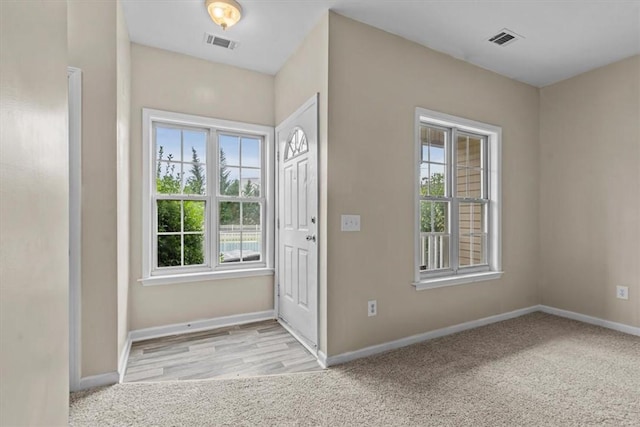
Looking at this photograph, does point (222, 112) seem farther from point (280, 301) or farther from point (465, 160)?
point (465, 160)

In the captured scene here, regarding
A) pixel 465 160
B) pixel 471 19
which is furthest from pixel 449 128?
pixel 471 19

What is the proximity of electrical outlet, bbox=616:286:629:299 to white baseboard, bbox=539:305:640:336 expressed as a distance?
0.90 feet

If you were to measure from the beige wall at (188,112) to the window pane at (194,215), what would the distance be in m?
0.44

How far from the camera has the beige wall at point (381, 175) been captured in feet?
8.00

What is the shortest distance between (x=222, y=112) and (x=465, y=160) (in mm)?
2690

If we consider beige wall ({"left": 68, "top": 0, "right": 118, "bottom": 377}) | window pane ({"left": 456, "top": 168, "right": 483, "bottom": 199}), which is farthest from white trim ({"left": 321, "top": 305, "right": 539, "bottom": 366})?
beige wall ({"left": 68, "top": 0, "right": 118, "bottom": 377})

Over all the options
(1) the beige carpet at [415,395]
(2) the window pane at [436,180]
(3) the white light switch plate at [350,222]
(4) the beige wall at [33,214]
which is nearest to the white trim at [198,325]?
(1) the beige carpet at [415,395]

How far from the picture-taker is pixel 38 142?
2.99ft

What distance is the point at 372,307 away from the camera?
2.57m

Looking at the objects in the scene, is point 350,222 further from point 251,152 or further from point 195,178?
point 195,178

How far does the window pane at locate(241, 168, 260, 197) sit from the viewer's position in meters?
3.49

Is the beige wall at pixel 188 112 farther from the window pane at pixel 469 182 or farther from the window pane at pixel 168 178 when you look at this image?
the window pane at pixel 469 182

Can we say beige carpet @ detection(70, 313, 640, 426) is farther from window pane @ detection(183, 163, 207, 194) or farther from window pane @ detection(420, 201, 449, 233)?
window pane @ detection(183, 163, 207, 194)

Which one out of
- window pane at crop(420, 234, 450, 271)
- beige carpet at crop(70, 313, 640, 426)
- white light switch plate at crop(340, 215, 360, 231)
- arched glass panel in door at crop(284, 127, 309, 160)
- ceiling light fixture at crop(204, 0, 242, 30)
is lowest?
beige carpet at crop(70, 313, 640, 426)
